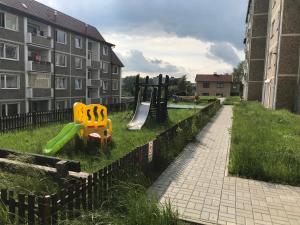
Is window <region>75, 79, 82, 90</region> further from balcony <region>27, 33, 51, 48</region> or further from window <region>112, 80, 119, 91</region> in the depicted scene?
window <region>112, 80, 119, 91</region>

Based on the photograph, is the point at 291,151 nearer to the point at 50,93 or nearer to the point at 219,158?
the point at 219,158

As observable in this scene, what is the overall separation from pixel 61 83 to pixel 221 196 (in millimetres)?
28200

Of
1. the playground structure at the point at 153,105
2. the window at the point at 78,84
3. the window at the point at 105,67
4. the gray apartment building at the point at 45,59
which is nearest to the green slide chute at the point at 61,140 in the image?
the playground structure at the point at 153,105

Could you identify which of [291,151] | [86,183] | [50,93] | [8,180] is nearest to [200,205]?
[86,183]

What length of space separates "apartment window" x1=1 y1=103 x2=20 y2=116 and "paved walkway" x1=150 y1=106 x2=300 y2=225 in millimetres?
20562

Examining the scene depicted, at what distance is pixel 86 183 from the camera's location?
3.92 metres

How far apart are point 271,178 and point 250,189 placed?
915mm

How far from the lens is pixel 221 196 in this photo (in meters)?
5.36

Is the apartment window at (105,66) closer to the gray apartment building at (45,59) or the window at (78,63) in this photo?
the gray apartment building at (45,59)

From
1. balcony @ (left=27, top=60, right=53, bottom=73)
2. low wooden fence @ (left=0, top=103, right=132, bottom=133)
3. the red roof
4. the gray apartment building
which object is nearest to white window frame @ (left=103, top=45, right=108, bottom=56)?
the gray apartment building

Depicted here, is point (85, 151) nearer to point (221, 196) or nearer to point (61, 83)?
point (221, 196)

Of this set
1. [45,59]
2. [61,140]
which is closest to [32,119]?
[61,140]

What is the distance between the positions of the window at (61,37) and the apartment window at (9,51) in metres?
6.11

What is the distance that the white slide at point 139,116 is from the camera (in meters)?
12.5
